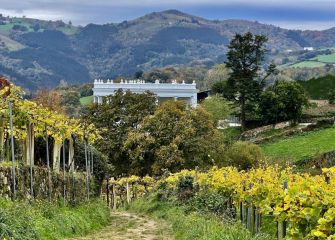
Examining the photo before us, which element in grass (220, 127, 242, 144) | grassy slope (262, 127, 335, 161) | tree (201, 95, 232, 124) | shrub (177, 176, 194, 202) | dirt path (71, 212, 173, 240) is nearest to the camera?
dirt path (71, 212, 173, 240)

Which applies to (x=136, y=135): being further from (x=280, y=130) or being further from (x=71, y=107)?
(x=71, y=107)

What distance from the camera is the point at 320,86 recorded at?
266ft

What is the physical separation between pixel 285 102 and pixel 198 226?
52.7 m

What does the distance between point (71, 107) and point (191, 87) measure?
130 feet

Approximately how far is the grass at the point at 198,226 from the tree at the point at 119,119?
77.6ft

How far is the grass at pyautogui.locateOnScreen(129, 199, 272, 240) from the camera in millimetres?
10474

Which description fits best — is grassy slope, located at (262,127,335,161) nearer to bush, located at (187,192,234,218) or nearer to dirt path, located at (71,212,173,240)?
bush, located at (187,192,234,218)

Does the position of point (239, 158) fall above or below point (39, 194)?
below

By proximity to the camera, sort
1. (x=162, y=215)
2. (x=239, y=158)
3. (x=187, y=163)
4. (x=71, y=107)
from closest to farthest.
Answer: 1. (x=162, y=215)
2. (x=187, y=163)
3. (x=239, y=158)
4. (x=71, y=107)

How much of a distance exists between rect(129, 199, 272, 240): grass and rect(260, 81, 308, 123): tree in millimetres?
43848

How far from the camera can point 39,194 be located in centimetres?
1433

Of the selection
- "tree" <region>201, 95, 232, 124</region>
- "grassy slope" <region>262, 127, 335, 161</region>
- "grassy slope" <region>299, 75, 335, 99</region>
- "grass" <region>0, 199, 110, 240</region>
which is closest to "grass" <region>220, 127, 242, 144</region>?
"tree" <region>201, 95, 232, 124</region>

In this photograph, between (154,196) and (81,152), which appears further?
(81,152)

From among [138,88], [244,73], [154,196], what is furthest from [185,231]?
[138,88]
